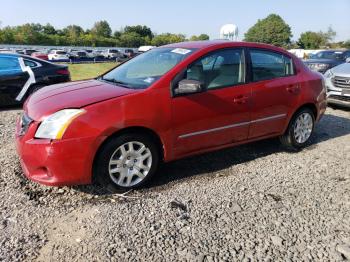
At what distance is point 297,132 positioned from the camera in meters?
5.47

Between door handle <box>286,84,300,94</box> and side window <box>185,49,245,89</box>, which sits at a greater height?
side window <box>185,49,245,89</box>

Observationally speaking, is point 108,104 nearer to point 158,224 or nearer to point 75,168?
point 75,168

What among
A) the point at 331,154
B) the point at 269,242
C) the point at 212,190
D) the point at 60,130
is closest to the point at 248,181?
the point at 212,190

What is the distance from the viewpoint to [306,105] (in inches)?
217

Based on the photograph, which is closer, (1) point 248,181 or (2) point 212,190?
(2) point 212,190

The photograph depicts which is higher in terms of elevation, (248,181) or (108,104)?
(108,104)

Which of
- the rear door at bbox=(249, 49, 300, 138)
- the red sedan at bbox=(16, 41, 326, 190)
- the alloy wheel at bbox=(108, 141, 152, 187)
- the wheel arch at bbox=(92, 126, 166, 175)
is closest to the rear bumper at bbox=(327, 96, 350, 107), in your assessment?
the red sedan at bbox=(16, 41, 326, 190)

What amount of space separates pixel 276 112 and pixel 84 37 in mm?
95417

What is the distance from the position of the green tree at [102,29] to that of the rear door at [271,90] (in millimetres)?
113789

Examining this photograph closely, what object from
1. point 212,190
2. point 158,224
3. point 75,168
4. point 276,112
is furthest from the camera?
point 276,112

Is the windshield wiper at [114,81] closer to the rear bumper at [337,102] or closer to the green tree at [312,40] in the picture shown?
the rear bumper at [337,102]

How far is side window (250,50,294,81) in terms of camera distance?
4.81 m

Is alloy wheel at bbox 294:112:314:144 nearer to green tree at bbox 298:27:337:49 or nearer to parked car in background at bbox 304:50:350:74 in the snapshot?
parked car in background at bbox 304:50:350:74

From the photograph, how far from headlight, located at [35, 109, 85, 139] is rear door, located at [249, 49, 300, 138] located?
2371 millimetres
